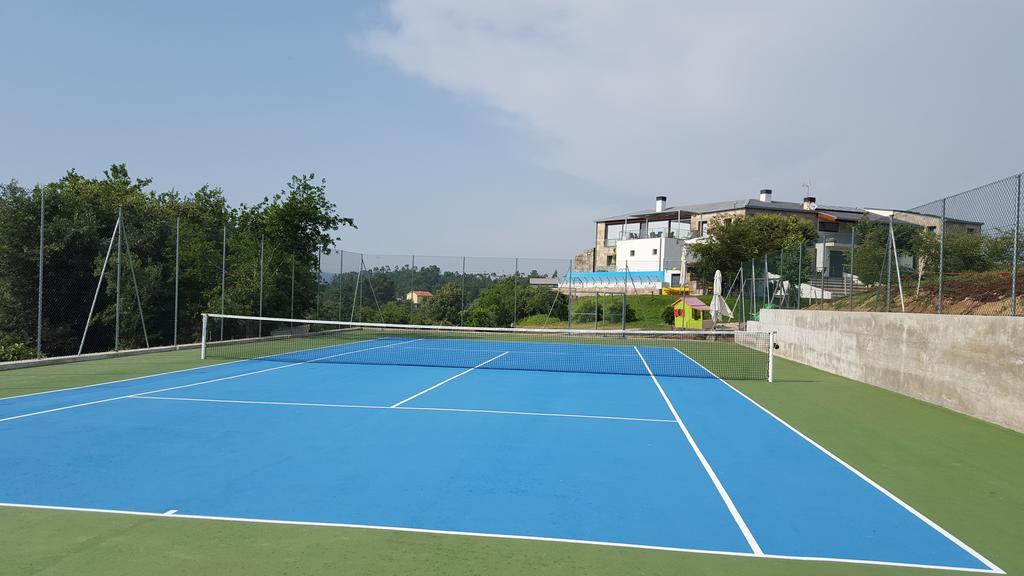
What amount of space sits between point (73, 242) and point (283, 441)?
50.2 ft

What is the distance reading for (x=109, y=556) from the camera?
14.4ft

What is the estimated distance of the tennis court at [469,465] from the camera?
5160mm

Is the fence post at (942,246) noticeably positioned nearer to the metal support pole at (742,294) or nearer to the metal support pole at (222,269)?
the metal support pole at (742,294)

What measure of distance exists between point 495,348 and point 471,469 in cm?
1639

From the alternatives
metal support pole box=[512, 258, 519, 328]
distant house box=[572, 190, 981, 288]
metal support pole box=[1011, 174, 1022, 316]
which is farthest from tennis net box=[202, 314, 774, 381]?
distant house box=[572, 190, 981, 288]

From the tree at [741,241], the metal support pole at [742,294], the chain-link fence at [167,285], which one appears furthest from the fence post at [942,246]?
the tree at [741,241]

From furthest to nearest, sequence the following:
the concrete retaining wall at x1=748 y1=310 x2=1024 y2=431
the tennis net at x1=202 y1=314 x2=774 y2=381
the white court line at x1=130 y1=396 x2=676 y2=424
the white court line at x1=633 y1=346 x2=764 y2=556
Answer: the tennis net at x1=202 y1=314 x2=774 y2=381
the white court line at x1=130 y1=396 x2=676 y2=424
the concrete retaining wall at x1=748 y1=310 x2=1024 y2=431
the white court line at x1=633 y1=346 x2=764 y2=556

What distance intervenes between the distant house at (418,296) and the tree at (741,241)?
910 inches

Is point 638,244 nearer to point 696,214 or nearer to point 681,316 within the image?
point 696,214

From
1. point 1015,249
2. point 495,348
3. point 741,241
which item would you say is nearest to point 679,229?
point 741,241

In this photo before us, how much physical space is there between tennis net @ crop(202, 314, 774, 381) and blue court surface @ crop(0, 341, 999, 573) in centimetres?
536

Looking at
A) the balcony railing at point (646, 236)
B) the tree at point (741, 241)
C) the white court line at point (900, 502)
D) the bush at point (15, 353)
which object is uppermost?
the balcony railing at point (646, 236)

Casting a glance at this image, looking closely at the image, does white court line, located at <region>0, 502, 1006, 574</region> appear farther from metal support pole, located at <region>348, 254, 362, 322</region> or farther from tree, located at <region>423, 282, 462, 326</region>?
tree, located at <region>423, 282, 462, 326</region>

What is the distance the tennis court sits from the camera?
16.9 feet
